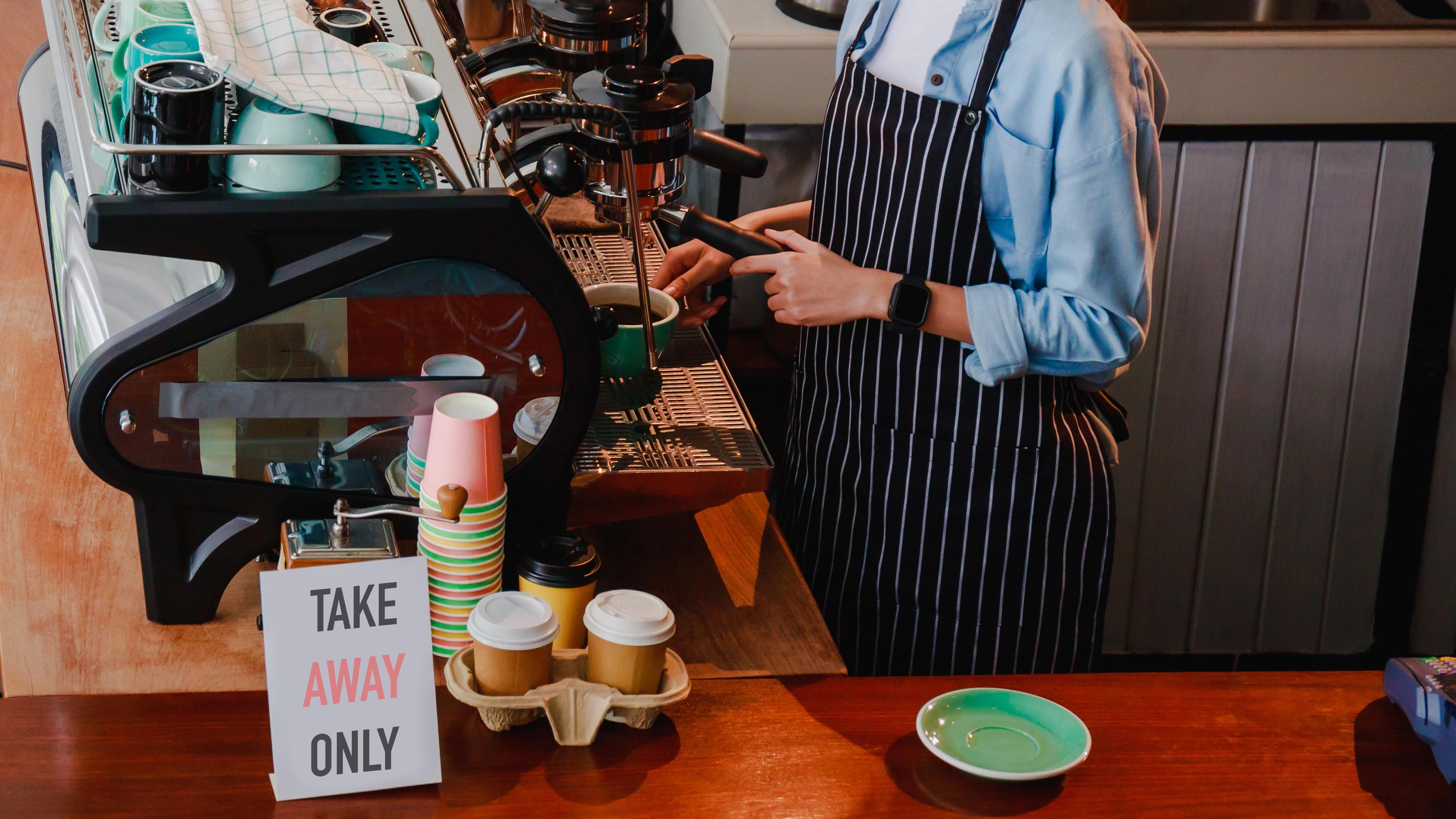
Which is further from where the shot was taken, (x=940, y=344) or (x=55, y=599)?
(x=940, y=344)

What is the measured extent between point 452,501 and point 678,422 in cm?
37

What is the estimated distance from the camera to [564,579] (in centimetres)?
113

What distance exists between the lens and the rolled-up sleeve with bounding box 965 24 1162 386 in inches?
50.0

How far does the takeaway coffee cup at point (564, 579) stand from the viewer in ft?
3.70

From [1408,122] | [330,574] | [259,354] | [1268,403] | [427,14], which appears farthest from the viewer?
[1268,403]

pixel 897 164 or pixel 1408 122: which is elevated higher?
pixel 897 164

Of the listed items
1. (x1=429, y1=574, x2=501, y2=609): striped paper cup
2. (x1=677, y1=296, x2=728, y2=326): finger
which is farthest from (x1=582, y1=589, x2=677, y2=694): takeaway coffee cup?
(x1=677, y1=296, x2=728, y2=326): finger

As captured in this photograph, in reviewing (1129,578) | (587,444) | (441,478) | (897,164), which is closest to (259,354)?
(441,478)

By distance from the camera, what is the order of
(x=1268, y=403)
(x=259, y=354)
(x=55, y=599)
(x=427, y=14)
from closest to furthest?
1. (x=259, y=354)
2. (x=55, y=599)
3. (x=427, y=14)
4. (x=1268, y=403)

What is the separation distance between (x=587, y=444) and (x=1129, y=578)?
5.29ft

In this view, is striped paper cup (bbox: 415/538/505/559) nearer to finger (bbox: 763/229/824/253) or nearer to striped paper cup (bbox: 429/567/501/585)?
striped paper cup (bbox: 429/567/501/585)

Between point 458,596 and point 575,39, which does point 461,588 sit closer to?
point 458,596

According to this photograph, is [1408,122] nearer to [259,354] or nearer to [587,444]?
[587,444]

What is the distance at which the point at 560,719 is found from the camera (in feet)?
3.50
